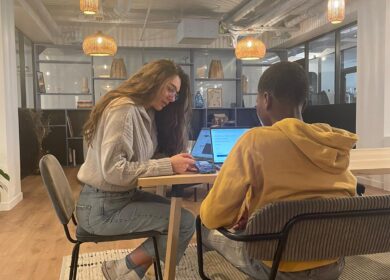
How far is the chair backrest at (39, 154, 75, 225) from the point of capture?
4.78 feet

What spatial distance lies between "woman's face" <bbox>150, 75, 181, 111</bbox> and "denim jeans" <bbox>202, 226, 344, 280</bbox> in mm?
669

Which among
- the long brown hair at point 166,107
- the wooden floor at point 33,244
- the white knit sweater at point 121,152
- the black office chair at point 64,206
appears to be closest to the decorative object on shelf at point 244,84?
the wooden floor at point 33,244

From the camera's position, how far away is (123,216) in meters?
1.59

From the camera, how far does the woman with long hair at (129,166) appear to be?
5.05 ft

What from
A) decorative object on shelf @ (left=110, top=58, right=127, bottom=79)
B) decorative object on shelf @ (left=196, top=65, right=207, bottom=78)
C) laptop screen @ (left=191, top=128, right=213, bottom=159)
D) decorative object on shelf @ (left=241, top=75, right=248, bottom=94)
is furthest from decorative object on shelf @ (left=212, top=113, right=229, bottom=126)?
laptop screen @ (left=191, top=128, right=213, bottom=159)

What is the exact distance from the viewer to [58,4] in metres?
6.41

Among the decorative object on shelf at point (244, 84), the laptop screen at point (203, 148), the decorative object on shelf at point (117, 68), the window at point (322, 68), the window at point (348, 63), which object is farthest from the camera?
the decorative object on shelf at point (244, 84)

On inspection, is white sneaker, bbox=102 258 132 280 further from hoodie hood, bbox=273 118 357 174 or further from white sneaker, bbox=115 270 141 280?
hoodie hood, bbox=273 118 357 174

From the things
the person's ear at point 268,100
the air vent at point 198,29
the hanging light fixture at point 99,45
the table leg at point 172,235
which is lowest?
the table leg at point 172,235

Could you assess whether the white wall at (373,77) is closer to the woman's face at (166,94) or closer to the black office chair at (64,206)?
the woman's face at (166,94)

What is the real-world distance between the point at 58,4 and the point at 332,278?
645 centimetres

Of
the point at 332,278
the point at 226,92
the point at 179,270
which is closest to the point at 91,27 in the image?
the point at 226,92

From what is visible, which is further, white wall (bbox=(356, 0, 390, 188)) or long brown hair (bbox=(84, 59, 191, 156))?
white wall (bbox=(356, 0, 390, 188))

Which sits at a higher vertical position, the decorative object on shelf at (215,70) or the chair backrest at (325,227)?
the decorative object on shelf at (215,70)
